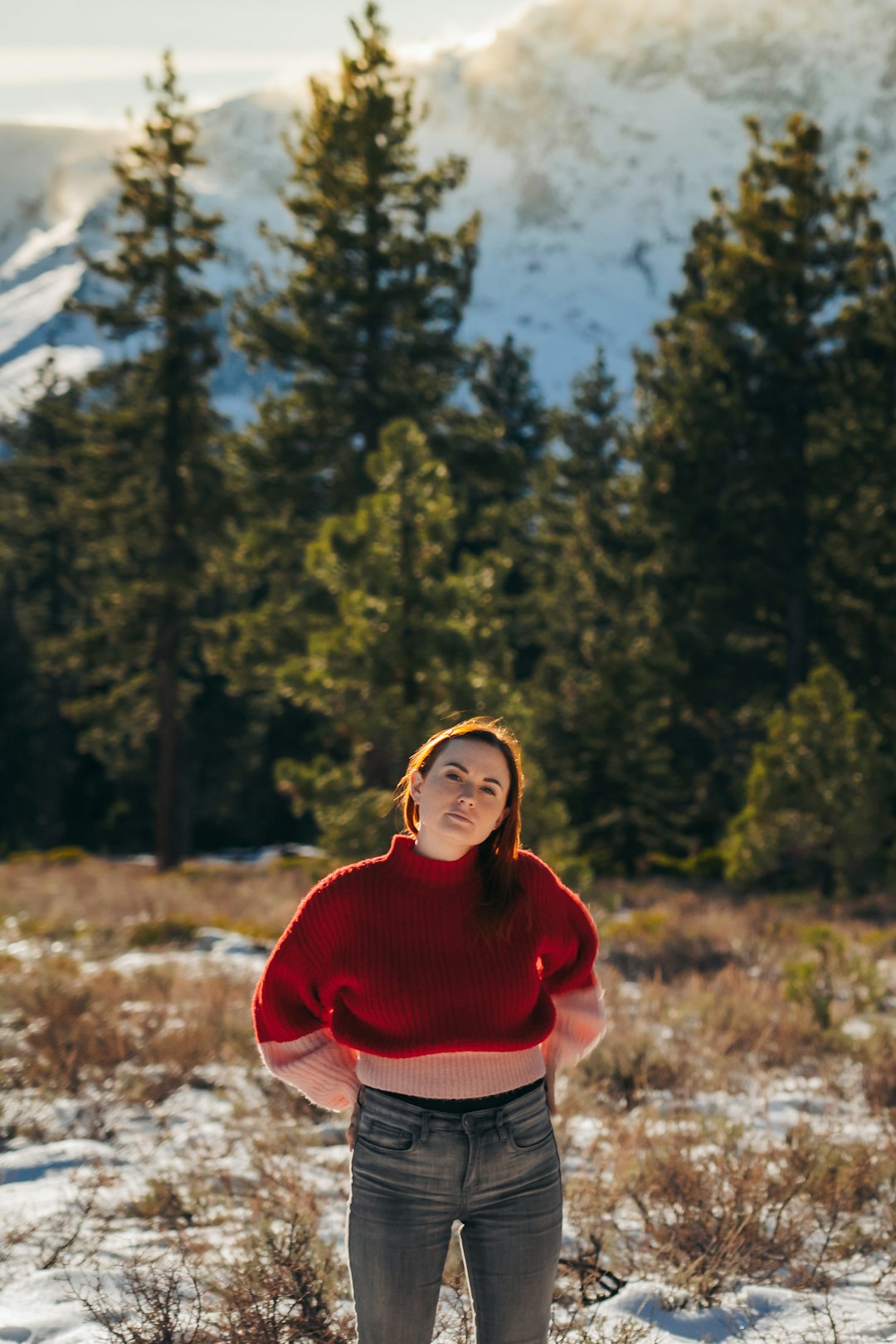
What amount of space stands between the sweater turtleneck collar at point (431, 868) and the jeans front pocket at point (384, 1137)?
52 centimetres

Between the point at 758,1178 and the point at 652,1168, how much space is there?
47 centimetres

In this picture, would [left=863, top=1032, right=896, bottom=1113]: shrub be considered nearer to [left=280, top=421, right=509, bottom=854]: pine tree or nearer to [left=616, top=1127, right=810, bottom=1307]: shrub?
[left=616, top=1127, right=810, bottom=1307]: shrub

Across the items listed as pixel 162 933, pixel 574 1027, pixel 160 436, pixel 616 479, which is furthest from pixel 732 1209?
pixel 160 436

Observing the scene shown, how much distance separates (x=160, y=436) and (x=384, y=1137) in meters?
21.6

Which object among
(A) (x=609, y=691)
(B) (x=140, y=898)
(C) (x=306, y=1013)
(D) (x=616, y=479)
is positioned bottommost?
(B) (x=140, y=898)

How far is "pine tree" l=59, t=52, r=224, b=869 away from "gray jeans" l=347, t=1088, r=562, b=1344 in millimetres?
20608

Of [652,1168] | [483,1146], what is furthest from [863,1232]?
[483,1146]

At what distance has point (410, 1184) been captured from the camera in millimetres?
2365

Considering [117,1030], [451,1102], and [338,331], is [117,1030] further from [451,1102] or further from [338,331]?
[338,331]

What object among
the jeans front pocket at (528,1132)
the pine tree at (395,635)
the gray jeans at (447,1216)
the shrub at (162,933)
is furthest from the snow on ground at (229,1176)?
the pine tree at (395,635)

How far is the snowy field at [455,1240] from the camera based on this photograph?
11.8ft

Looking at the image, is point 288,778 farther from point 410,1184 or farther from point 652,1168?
point 410,1184

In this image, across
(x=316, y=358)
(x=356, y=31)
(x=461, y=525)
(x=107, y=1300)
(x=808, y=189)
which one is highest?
(x=356, y=31)

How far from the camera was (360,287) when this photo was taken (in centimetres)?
1989
